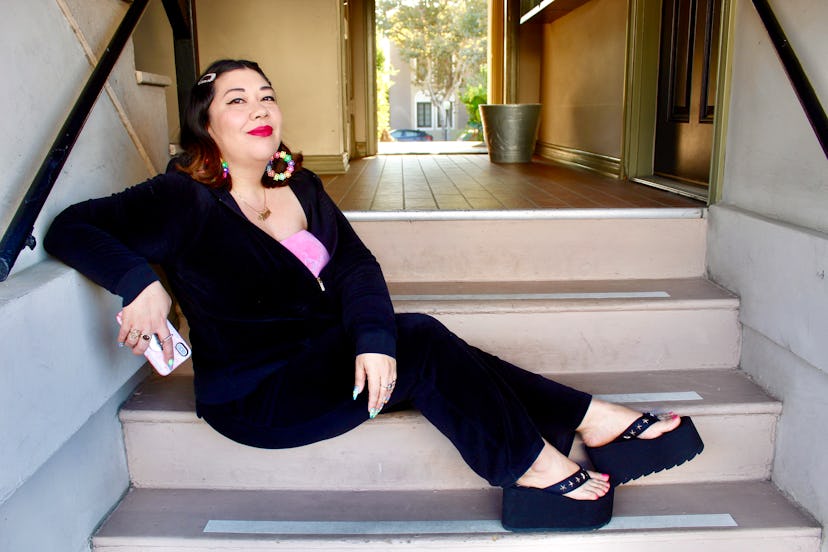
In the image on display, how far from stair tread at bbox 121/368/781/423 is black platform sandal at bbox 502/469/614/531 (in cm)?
32

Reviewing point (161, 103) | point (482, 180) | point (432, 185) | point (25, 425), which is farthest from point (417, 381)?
point (482, 180)

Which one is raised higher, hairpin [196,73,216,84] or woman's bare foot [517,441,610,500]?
hairpin [196,73,216,84]

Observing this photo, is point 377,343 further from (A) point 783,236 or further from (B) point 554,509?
(A) point 783,236

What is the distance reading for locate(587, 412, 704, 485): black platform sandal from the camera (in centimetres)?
162

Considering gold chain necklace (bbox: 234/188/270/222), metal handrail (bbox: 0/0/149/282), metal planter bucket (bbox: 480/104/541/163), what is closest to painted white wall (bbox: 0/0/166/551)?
metal handrail (bbox: 0/0/149/282)

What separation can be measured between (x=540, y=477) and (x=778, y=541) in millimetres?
582

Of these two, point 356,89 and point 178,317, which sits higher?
point 356,89

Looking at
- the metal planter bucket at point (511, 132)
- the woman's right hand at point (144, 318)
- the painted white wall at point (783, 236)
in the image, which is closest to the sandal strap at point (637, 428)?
the painted white wall at point (783, 236)

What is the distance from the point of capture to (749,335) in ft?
6.58

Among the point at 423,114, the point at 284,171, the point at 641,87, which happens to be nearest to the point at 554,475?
the point at 284,171

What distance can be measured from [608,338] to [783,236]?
535 millimetres

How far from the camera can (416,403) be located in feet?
5.06

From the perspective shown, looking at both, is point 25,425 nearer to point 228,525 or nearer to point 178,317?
point 228,525

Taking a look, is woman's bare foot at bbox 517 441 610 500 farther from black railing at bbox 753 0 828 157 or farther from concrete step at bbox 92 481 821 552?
black railing at bbox 753 0 828 157
